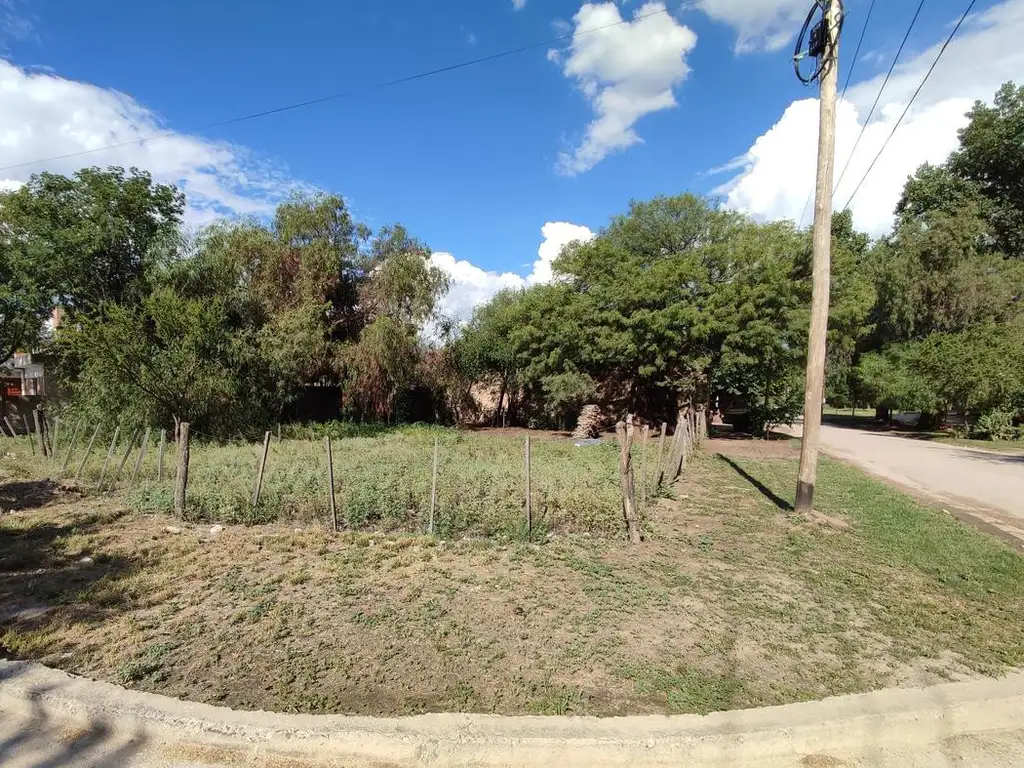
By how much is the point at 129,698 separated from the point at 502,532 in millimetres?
4020

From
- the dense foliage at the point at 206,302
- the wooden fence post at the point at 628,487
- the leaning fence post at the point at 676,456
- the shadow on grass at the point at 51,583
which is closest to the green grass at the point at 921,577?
the wooden fence post at the point at 628,487

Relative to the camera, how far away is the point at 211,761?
2.91 metres

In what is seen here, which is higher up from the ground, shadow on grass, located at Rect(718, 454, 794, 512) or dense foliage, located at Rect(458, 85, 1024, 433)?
dense foliage, located at Rect(458, 85, 1024, 433)

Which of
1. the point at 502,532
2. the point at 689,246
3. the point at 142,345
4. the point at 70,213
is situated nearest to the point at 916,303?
the point at 689,246

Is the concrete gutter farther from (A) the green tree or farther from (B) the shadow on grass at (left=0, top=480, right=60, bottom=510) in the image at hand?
(A) the green tree

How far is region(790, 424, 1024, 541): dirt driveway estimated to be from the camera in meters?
9.66

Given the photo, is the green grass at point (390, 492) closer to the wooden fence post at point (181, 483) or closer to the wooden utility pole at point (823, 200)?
the wooden fence post at point (181, 483)

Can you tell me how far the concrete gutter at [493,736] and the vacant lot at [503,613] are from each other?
0.64 feet

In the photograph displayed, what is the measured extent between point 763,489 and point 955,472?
7.10m

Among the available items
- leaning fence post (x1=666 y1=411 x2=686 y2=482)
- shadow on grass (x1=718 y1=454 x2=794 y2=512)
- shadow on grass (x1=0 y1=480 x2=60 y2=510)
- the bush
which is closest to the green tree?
shadow on grass (x1=0 y1=480 x2=60 y2=510)

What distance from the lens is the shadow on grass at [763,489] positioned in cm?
906

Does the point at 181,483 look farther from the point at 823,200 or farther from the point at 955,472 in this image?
the point at 955,472

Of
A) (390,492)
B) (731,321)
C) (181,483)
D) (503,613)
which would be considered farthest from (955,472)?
(181,483)

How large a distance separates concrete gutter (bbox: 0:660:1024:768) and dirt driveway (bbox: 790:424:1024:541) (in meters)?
6.54
